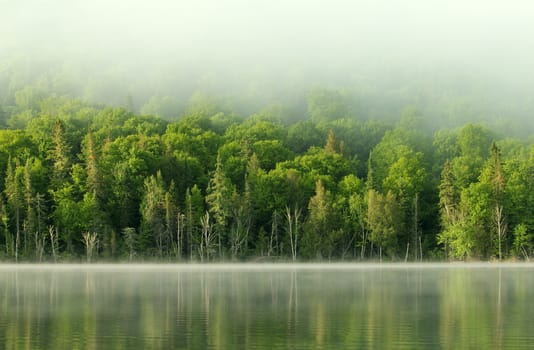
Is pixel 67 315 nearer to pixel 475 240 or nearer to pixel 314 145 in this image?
pixel 475 240

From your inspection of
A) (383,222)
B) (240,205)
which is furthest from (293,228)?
(383,222)

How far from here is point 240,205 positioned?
4983 inches

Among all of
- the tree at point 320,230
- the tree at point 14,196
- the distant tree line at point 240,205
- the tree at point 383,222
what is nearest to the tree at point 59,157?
the distant tree line at point 240,205

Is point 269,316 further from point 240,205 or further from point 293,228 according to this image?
Answer: point 293,228

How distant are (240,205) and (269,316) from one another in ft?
275

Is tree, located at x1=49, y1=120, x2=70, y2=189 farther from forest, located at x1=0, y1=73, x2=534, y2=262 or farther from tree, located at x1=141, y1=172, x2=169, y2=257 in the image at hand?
tree, located at x1=141, y1=172, x2=169, y2=257

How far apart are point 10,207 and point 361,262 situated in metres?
43.5

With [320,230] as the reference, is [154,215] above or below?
above

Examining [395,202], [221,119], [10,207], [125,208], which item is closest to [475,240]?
[395,202]

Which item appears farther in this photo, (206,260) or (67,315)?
(206,260)

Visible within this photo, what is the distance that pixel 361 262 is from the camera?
121 meters

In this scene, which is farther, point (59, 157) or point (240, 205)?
point (59, 157)

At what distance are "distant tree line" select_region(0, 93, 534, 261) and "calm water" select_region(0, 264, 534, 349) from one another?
56.0 m

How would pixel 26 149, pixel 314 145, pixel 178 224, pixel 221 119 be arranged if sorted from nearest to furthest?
pixel 178 224 < pixel 26 149 < pixel 314 145 < pixel 221 119
